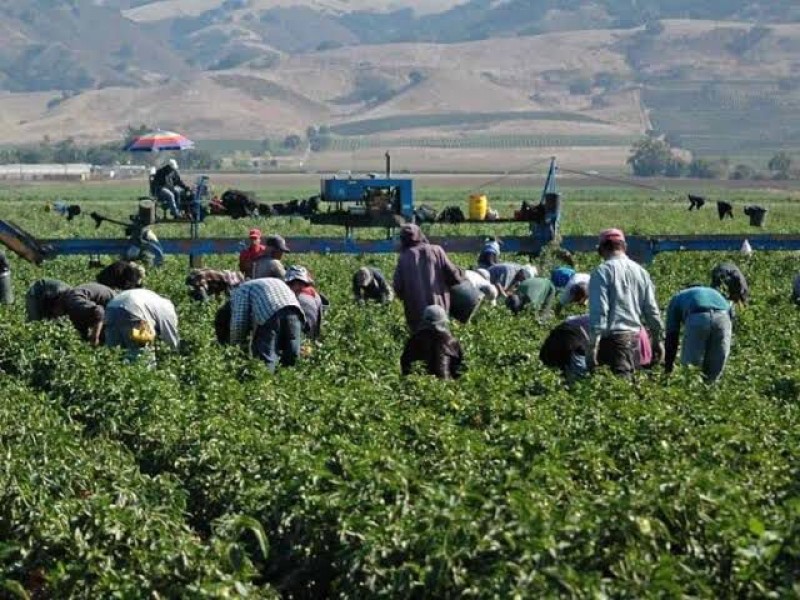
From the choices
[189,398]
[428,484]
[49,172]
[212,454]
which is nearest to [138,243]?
[189,398]

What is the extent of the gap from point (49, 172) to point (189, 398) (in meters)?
133

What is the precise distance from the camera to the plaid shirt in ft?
53.4

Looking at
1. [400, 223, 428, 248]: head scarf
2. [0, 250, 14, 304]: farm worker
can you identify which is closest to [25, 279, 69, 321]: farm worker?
[400, 223, 428, 248]: head scarf

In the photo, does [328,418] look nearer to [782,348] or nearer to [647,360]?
[647,360]

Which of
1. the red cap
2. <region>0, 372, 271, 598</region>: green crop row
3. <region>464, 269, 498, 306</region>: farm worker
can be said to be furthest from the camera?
<region>464, 269, 498, 306</region>: farm worker

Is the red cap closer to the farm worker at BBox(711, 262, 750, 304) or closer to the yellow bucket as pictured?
the farm worker at BBox(711, 262, 750, 304)

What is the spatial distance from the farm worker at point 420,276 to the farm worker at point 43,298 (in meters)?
3.30

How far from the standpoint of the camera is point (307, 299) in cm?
1745

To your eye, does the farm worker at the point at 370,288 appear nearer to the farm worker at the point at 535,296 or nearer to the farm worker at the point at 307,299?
the farm worker at the point at 535,296

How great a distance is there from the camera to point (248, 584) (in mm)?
9117

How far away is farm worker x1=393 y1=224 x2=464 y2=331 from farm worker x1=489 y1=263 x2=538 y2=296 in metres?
5.27

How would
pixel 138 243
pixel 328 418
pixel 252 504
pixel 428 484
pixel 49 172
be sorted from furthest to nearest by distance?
pixel 49 172
pixel 138 243
pixel 328 418
pixel 252 504
pixel 428 484

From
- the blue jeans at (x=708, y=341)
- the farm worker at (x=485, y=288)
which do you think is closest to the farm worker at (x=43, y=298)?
the farm worker at (x=485, y=288)

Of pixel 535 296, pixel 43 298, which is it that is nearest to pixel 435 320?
pixel 43 298
